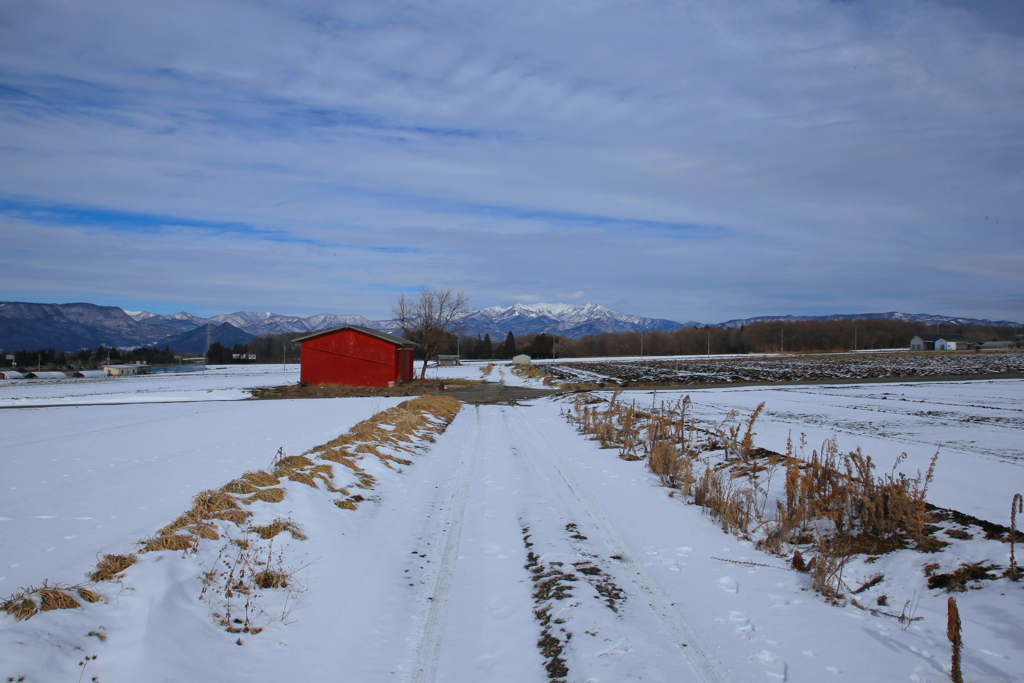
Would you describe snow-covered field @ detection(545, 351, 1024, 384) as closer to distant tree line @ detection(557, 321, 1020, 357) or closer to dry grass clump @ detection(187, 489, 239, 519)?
dry grass clump @ detection(187, 489, 239, 519)

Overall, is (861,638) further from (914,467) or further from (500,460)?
(500,460)

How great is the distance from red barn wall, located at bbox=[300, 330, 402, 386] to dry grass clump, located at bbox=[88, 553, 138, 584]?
3316 cm

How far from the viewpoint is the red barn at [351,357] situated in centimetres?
3756

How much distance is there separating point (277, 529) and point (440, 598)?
6.77 ft

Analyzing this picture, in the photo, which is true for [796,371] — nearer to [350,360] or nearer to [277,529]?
[350,360]

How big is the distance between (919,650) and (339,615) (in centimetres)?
457

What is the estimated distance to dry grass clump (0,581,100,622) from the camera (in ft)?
12.4

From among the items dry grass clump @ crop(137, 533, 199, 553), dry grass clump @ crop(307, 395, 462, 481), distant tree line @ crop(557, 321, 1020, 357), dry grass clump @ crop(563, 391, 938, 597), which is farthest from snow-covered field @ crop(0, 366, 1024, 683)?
distant tree line @ crop(557, 321, 1020, 357)

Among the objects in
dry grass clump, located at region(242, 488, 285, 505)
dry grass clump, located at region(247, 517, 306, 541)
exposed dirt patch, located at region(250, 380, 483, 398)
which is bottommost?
exposed dirt patch, located at region(250, 380, 483, 398)

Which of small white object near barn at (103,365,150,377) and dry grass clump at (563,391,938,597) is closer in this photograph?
dry grass clump at (563,391,938,597)

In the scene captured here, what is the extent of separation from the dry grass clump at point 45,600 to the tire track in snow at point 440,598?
241cm

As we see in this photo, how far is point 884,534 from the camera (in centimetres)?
586

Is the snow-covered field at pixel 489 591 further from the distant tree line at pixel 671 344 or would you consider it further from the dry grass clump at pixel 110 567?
the distant tree line at pixel 671 344

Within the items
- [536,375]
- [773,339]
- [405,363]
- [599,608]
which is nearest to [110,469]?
[599,608]
